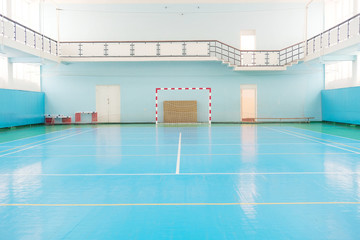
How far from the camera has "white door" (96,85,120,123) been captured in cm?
2491

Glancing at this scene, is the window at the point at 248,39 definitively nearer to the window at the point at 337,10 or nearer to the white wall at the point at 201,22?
the white wall at the point at 201,22

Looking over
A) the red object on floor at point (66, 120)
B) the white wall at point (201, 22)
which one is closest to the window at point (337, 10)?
the white wall at point (201, 22)

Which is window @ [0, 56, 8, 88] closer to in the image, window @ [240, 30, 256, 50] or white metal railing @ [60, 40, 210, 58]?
white metal railing @ [60, 40, 210, 58]

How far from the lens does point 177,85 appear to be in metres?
24.8

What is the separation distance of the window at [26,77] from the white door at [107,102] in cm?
484

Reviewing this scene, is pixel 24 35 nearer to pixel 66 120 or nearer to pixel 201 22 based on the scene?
pixel 66 120

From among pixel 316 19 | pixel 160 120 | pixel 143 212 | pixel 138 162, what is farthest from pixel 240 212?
pixel 316 19

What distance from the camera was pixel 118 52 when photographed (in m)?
24.4

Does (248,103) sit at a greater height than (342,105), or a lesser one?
greater

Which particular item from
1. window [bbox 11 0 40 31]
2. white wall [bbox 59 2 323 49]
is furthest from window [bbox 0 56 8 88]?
white wall [bbox 59 2 323 49]

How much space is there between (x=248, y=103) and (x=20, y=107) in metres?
17.6

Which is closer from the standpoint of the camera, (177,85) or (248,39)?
(177,85)

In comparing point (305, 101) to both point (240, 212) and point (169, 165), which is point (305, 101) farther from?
point (240, 212)

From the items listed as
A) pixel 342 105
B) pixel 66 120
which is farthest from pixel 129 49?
pixel 342 105
